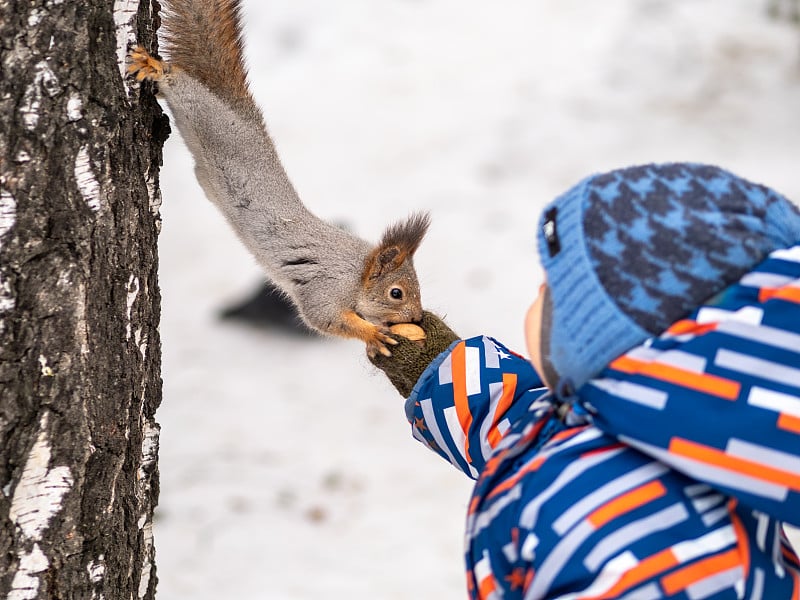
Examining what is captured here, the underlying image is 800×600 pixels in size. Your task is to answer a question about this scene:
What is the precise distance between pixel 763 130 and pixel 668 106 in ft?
1.70

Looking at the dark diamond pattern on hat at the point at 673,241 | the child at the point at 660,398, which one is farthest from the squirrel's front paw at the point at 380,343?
the dark diamond pattern on hat at the point at 673,241

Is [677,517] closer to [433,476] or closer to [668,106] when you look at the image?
[433,476]

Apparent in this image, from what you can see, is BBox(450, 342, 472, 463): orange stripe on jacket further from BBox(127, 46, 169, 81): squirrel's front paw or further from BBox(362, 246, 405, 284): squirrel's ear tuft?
BBox(362, 246, 405, 284): squirrel's ear tuft

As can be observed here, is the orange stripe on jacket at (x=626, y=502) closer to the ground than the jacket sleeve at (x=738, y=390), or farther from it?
closer to the ground

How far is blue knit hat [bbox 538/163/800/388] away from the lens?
851 mm

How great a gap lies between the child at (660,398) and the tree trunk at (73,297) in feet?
1.70

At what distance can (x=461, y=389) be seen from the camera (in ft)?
4.21

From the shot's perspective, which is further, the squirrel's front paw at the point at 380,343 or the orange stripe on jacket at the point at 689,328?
the squirrel's front paw at the point at 380,343

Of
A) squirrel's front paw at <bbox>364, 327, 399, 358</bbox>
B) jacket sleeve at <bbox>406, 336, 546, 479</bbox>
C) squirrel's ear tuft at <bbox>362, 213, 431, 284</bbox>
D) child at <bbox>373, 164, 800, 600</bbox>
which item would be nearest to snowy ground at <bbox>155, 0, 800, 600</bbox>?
squirrel's ear tuft at <bbox>362, 213, 431, 284</bbox>

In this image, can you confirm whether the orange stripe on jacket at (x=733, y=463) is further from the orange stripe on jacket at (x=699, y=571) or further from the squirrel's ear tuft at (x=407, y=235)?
the squirrel's ear tuft at (x=407, y=235)

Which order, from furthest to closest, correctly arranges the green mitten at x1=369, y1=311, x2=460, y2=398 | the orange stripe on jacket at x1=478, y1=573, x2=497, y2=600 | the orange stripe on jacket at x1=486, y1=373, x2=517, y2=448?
the green mitten at x1=369, y1=311, x2=460, y2=398, the orange stripe on jacket at x1=486, y1=373, x2=517, y2=448, the orange stripe on jacket at x1=478, y1=573, x2=497, y2=600

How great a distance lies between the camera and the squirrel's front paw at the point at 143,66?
4.07 ft

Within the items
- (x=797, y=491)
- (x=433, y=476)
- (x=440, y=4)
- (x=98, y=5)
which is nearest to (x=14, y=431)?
(x=98, y=5)

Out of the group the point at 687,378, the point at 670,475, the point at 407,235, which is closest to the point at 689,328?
the point at 687,378
